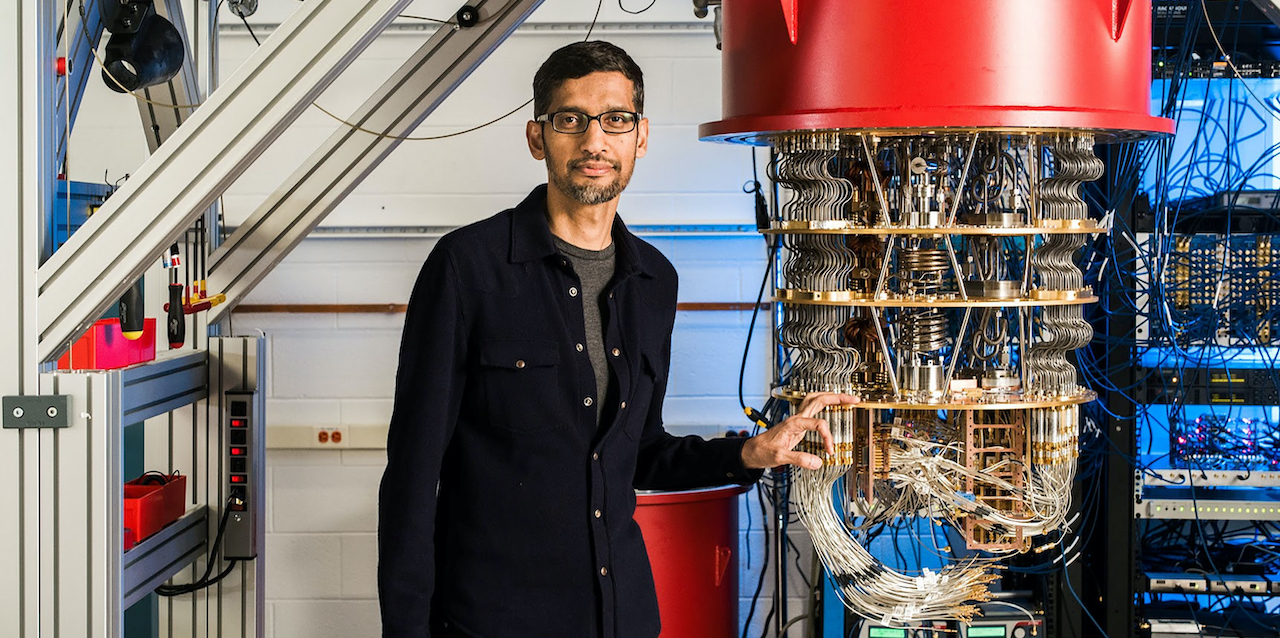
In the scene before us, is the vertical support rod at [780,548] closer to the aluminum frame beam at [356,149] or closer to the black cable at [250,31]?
the aluminum frame beam at [356,149]

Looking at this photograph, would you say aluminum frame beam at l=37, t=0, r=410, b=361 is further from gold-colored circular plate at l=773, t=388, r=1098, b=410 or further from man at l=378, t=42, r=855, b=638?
gold-colored circular plate at l=773, t=388, r=1098, b=410

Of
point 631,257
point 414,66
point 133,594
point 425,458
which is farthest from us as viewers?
point 414,66

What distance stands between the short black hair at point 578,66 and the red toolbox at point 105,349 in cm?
97

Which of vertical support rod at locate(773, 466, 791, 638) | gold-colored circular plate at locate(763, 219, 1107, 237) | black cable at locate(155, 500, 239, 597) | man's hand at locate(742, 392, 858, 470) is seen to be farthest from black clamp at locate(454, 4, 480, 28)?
vertical support rod at locate(773, 466, 791, 638)

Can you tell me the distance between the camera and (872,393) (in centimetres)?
177

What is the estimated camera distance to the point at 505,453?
1.79 meters

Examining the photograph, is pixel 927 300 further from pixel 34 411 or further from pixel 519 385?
pixel 34 411

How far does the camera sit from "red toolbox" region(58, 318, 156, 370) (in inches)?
87.0

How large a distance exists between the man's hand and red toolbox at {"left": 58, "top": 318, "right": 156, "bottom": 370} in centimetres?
121

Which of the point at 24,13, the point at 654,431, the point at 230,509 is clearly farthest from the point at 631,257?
the point at 230,509

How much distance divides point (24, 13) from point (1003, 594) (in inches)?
96.1

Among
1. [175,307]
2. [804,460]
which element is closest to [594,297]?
[804,460]

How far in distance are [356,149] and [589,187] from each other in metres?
0.95

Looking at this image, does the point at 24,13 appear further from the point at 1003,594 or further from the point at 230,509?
the point at 1003,594
